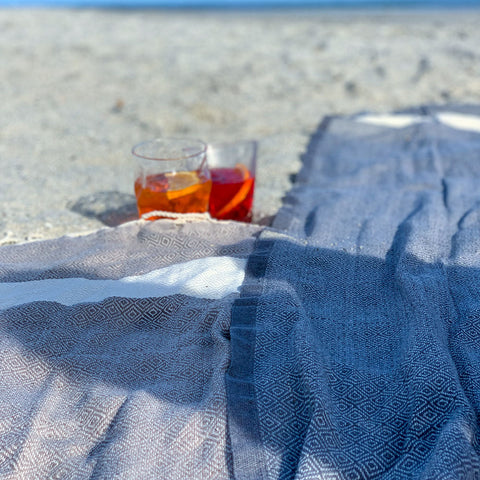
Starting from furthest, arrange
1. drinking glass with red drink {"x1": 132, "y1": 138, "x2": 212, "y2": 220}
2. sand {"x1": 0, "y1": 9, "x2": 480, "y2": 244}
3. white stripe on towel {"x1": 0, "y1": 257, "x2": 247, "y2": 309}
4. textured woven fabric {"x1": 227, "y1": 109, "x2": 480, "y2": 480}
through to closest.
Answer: sand {"x1": 0, "y1": 9, "x2": 480, "y2": 244} < drinking glass with red drink {"x1": 132, "y1": 138, "x2": 212, "y2": 220} < white stripe on towel {"x1": 0, "y1": 257, "x2": 247, "y2": 309} < textured woven fabric {"x1": 227, "y1": 109, "x2": 480, "y2": 480}

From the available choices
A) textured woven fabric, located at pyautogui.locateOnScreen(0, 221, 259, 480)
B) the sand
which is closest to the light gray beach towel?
textured woven fabric, located at pyautogui.locateOnScreen(0, 221, 259, 480)

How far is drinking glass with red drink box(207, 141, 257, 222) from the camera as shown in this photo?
1.95 metres

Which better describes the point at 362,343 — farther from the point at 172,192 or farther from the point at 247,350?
the point at 172,192

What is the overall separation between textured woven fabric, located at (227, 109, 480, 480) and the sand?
20.6 inches

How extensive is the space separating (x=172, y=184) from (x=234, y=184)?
0.26m

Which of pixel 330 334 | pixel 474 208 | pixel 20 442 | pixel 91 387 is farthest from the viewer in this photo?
pixel 474 208

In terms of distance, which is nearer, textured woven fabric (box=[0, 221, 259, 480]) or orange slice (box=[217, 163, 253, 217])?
textured woven fabric (box=[0, 221, 259, 480])

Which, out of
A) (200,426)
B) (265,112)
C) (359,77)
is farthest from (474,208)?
(359,77)

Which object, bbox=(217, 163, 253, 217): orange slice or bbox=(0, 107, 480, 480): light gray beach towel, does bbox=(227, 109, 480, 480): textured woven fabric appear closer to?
bbox=(0, 107, 480, 480): light gray beach towel

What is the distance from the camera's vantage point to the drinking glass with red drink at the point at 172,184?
1.76 meters

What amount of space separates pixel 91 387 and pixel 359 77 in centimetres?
352

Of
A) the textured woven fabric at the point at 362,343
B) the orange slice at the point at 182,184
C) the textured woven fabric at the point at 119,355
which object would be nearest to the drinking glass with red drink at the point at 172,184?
the orange slice at the point at 182,184

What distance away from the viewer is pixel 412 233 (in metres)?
1.66

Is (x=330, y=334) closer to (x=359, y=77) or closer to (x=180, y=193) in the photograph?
(x=180, y=193)
